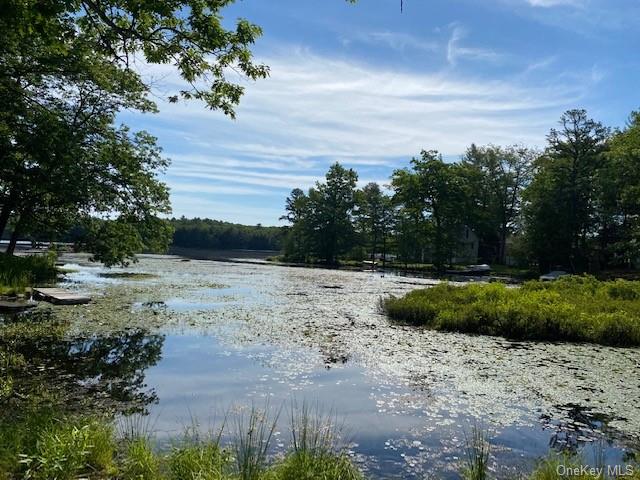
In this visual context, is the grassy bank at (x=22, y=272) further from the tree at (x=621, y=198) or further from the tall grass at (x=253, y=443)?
the tree at (x=621, y=198)

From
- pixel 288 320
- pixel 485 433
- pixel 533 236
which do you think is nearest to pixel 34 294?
pixel 288 320

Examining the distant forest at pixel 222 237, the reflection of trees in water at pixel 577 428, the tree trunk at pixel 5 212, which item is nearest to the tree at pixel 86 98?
the tree trunk at pixel 5 212

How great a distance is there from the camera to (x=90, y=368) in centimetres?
869

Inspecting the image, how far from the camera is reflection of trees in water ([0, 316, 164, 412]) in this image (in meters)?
7.02

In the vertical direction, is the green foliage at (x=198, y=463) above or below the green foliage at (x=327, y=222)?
below

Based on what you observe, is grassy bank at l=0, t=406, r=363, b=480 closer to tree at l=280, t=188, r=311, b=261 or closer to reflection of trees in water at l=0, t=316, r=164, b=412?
reflection of trees in water at l=0, t=316, r=164, b=412

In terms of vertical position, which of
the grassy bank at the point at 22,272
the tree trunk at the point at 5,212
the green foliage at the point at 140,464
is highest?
the tree trunk at the point at 5,212

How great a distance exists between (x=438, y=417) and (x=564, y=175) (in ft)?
171

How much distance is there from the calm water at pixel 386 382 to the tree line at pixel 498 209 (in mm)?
31527

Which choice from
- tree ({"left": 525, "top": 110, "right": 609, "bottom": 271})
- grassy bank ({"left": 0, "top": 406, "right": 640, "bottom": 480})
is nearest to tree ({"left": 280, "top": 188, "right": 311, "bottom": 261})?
tree ({"left": 525, "top": 110, "right": 609, "bottom": 271})

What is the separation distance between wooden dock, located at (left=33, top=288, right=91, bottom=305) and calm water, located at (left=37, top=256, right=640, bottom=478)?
1.03m

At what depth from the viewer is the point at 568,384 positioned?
9.02m

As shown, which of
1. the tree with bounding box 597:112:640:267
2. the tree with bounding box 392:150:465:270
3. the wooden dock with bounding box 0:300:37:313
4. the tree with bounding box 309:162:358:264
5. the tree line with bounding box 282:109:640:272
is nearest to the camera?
the wooden dock with bounding box 0:300:37:313

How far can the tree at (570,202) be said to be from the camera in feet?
168
